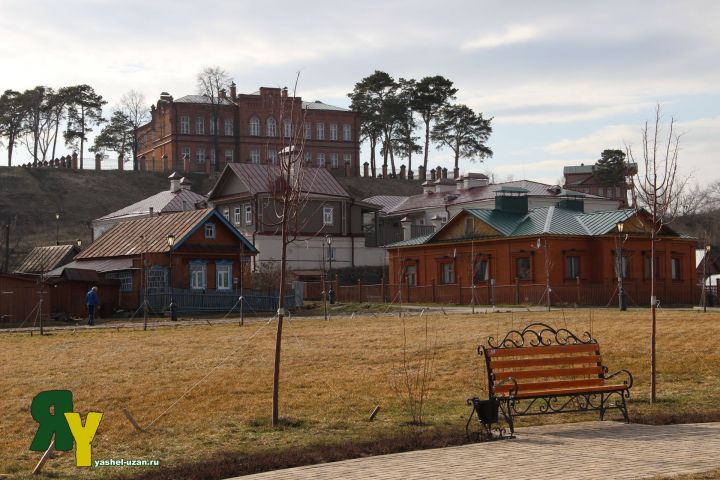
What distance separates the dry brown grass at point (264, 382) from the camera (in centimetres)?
1297

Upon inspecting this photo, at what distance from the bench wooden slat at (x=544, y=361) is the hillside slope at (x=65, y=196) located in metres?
64.5

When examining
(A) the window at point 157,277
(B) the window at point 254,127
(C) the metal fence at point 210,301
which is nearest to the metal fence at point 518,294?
(C) the metal fence at point 210,301

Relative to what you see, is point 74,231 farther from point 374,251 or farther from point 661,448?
point 661,448

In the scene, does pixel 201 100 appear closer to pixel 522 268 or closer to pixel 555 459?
pixel 522 268

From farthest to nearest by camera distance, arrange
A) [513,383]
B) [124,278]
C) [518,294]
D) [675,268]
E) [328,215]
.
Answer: [328,215] < [675,268] < [124,278] < [518,294] < [513,383]

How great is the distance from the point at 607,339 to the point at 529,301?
24557 millimetres

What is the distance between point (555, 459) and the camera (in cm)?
1064

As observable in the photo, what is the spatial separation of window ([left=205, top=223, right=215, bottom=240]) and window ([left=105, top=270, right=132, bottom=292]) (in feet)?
14.7

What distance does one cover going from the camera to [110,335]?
31.2 metres

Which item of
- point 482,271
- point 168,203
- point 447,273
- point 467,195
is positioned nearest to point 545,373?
point 482,271

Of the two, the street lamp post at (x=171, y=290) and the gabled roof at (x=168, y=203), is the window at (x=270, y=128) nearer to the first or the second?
the gabled roof at (x=168, y=203)

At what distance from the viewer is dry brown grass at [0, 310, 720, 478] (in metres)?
13.0

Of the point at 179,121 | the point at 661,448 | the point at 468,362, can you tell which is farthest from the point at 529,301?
the point at 179,121

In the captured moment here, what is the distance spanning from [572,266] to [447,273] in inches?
310
